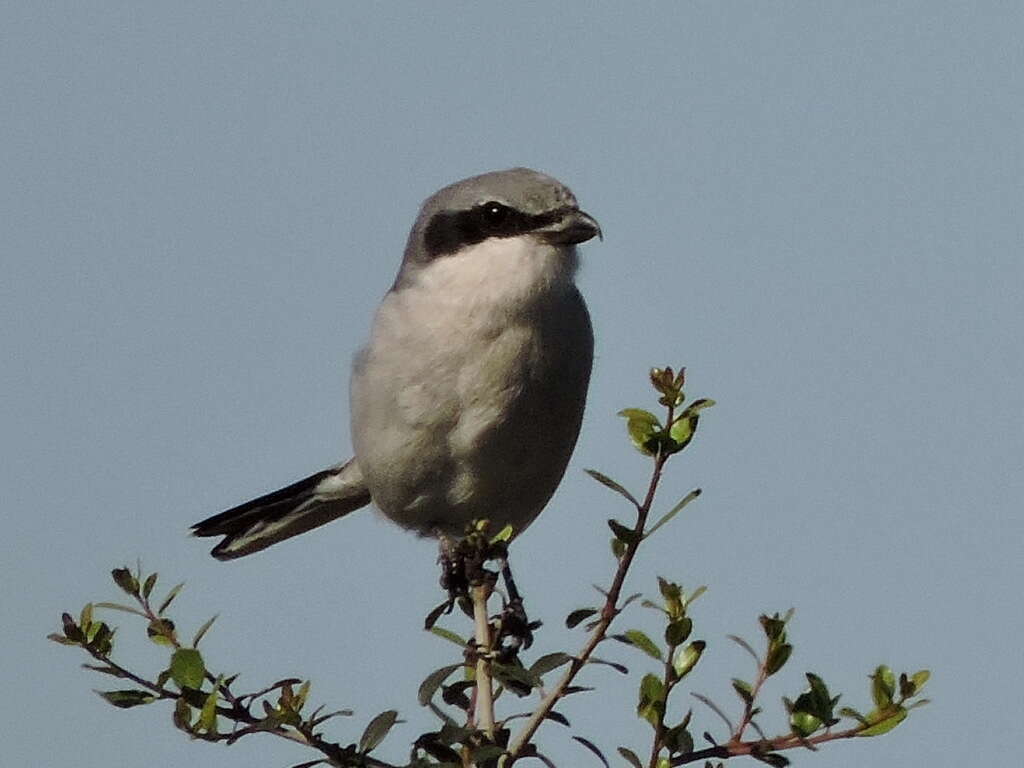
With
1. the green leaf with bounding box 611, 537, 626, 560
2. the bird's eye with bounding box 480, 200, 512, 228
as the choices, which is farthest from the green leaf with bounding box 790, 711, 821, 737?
the bird's eye with bounding box 480, 200, 512, 228

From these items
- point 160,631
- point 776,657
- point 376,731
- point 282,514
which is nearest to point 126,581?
point 160,631

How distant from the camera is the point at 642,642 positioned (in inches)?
92.4

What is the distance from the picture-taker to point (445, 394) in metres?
4.27

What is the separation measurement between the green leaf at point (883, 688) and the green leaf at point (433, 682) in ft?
2.14

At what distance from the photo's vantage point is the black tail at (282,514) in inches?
217

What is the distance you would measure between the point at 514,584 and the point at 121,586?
7.07 ft

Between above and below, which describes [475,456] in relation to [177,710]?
above

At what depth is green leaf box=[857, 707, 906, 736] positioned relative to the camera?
235 centimetres

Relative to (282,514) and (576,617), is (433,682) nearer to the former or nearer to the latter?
(576,617)

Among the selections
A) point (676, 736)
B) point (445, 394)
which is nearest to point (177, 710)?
point (676, 736)

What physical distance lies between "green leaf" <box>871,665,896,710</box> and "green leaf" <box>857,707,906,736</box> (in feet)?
0.05

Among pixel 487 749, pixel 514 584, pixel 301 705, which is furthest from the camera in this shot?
pixel 514 584

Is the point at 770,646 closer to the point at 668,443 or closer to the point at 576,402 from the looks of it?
the point at 668,443

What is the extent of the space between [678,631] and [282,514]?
349 cm
